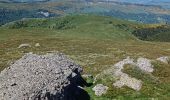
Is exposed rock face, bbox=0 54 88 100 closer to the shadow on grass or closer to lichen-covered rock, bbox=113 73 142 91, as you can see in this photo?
the shadow on grass

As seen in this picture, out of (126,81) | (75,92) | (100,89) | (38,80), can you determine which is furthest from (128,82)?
(38,80)

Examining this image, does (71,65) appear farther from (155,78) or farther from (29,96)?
(29,96)

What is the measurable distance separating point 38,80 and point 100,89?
34.4 ft

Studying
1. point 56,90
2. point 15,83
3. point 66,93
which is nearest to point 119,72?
point 66,93

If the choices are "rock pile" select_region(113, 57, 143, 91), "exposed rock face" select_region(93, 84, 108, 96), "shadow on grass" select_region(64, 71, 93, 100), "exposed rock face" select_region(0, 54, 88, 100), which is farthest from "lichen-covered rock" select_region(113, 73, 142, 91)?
"exposed rock face" select_region(0, 54, 88, 100)

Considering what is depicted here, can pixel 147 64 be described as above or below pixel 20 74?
below

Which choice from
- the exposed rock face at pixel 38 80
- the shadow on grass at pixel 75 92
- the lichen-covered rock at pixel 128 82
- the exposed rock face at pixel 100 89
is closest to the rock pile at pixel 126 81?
the lichen-covered rock at pixel 128 82

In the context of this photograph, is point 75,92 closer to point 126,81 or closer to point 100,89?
point 100,89

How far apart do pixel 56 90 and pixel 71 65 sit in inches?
407

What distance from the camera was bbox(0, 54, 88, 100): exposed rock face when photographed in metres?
33.5

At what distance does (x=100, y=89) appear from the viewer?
43.8 m

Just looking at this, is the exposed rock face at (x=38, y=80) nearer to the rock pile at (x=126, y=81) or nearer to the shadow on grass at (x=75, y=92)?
the shadow on grass at (x=75, y=92)

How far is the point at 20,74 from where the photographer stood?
37.0 metres

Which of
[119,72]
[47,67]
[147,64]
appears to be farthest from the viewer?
[147,64]
